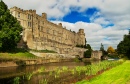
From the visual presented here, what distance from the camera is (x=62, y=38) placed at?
140125mm

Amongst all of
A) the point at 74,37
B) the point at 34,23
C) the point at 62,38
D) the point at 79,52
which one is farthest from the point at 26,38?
the point at 74,37

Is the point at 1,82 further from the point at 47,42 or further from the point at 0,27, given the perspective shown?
the point at 47,42

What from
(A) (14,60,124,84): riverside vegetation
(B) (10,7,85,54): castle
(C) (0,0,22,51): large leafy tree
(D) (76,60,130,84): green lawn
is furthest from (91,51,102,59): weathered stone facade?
(D) (76,60,130,84): green lawn

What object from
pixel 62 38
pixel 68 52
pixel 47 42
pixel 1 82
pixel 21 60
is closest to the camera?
pixel 1 82

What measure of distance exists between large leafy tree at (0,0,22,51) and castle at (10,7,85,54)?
63.0ft

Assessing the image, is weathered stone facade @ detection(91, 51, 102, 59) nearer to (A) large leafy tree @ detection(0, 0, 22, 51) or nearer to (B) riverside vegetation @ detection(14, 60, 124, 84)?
(A) large leafy tree @ detection(0, 0, 22, 51)

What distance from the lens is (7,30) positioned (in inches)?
2591

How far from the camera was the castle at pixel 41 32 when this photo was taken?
306ft

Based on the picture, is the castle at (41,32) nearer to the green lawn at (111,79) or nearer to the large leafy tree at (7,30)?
the large leafy tree at (7,30)

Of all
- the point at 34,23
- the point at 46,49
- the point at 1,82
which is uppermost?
the point at 34,23

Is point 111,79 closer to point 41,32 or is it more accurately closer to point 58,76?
point 58,76

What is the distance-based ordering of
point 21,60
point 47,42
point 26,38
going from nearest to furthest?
1. point 21,60
2. point 26,38
3. point 47,42

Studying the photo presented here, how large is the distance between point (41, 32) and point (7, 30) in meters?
47.8

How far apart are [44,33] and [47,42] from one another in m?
18.2
